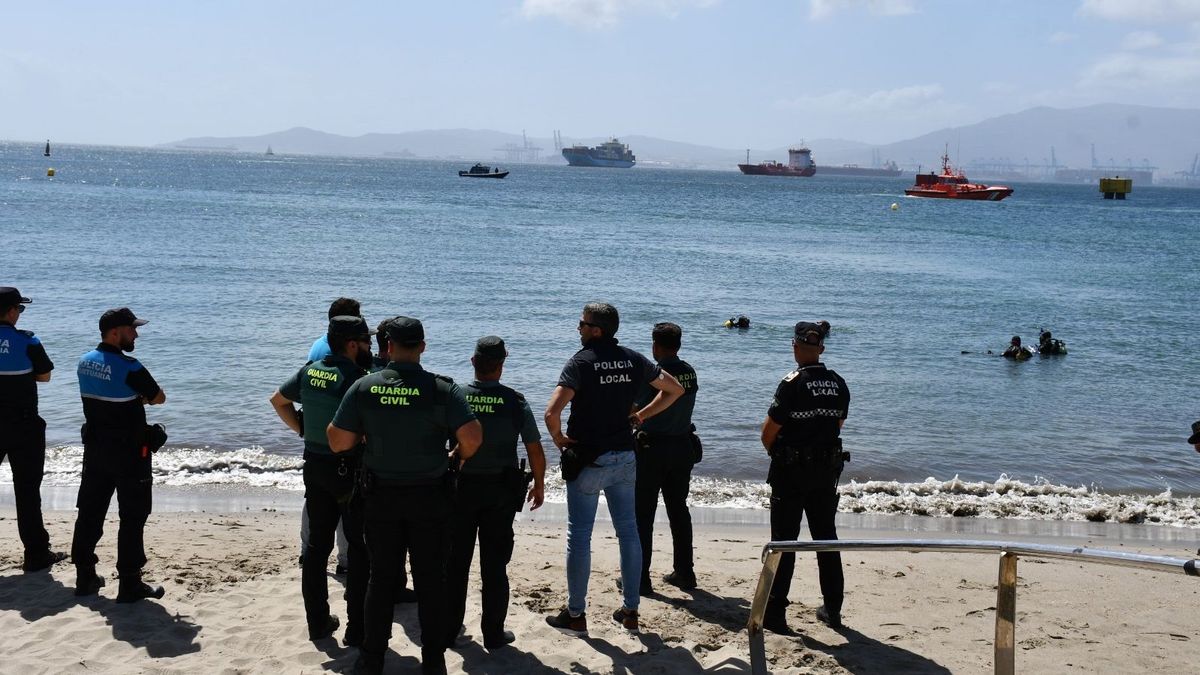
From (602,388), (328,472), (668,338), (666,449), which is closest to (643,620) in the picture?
(666,449)

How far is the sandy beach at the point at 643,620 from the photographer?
5.70 m

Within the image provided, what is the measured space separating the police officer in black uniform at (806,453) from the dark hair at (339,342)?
7.63 feet

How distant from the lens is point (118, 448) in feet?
20.3

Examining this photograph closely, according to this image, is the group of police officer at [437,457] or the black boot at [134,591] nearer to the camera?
the group of police officer at [437,457]

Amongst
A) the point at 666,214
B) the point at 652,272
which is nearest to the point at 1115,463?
the point at 652,272

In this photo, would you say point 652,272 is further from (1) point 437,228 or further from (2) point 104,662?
(2) point 104,662

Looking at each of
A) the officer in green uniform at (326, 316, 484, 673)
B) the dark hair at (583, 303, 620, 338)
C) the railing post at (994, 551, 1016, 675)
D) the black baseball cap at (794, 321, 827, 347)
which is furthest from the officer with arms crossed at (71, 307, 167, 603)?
the railing post at (994, 551, 1016, 675)

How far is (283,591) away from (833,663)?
3317 mm

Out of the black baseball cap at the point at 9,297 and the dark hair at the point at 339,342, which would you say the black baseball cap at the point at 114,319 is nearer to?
the black baseball cap at the point at 9,297

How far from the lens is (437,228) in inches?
2125

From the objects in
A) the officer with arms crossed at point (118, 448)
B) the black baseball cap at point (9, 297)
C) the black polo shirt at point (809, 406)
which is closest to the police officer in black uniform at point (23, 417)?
the black baseball cap at point (9, 297)

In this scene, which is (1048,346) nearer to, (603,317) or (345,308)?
(603,317)

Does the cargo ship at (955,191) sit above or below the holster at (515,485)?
above

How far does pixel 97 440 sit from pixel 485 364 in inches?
97.1
